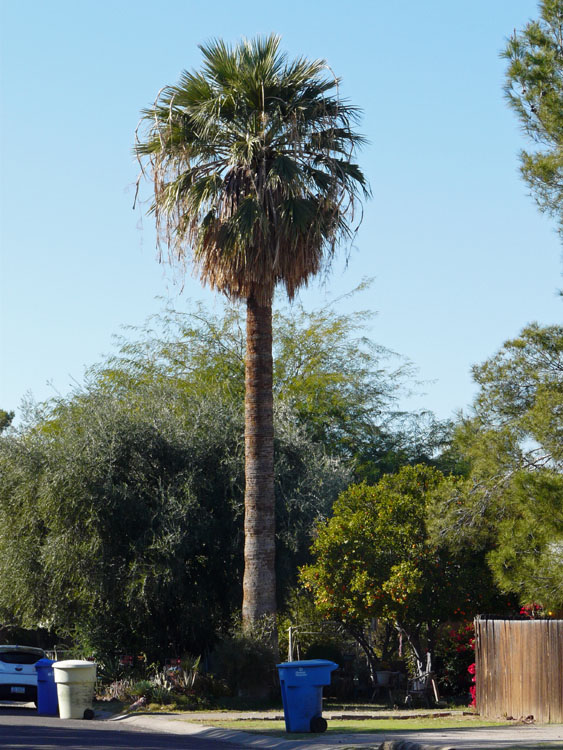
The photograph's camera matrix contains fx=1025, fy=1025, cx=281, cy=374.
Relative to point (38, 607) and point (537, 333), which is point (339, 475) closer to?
point (38, 607)

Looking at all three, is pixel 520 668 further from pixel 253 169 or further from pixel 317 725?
pixel 253 169

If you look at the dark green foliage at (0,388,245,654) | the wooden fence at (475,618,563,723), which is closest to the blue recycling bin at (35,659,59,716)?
the dark green foliage at (0,388,245,654)

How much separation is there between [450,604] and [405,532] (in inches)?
67.1

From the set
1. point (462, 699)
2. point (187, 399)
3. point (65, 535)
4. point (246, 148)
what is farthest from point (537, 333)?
point (187, 399)

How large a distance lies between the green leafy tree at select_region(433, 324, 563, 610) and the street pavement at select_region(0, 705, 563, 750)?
91.0 inches

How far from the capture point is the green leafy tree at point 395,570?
21.0 metres

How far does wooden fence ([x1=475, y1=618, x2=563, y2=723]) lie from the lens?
54.7 feet

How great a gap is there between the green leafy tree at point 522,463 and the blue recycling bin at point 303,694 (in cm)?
334

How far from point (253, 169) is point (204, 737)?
12.2 m

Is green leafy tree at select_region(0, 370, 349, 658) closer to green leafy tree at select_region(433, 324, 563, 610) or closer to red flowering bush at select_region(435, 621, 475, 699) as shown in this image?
red flowering bush at select_region(435, 621, 475, 699)

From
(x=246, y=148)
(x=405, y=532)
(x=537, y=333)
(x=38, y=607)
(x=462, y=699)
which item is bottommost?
(x=462, y=699)

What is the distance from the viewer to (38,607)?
78.5ft

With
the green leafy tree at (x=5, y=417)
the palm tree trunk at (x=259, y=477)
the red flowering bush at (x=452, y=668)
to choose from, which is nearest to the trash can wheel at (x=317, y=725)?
the palm tree trunk at (x=259, y=477)

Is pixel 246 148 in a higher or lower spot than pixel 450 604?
higher
